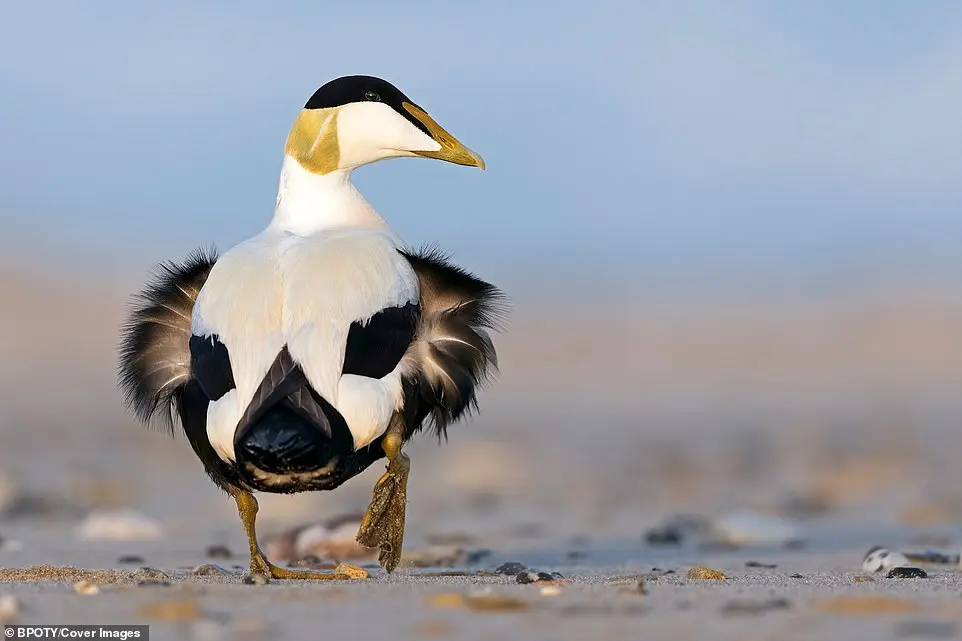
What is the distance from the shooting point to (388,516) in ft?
21.4

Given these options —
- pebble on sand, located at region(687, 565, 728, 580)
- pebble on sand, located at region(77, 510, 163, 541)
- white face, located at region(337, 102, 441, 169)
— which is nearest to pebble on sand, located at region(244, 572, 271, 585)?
pebble on sand, located at region(687, 565, 728, 580)

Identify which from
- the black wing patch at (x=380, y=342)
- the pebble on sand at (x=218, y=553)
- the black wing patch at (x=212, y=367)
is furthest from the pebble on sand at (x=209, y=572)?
the pebble on sand at (x=218, y=553)

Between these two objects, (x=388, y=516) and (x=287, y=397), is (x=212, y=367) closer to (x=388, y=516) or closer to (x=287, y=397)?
(x=287, y=397)

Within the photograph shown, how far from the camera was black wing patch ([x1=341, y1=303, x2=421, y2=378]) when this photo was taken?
233 inches

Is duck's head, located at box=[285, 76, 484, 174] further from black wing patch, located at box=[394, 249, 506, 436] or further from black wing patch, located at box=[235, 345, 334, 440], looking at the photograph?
black wing patch, located at box=[235, 345, 334, 440]

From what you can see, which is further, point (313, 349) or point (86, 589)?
point (313, 349)

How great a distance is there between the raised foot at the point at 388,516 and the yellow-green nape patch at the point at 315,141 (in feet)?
4.72

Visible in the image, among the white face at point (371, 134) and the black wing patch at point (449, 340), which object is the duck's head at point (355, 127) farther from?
the black wing patch at point (449, 340)

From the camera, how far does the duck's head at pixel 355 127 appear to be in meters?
7.29

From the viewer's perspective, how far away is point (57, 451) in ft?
49.5

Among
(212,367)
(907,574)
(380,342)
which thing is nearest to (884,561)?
(907,574)

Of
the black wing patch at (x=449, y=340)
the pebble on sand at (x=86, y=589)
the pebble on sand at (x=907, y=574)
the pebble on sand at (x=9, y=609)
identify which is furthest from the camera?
the black wing patch at (x=449, y=340)

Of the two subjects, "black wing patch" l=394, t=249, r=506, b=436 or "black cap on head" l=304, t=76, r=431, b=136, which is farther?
"black cap on head" l=304, t=76, r=431, b=136

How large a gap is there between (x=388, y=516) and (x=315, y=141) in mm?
1719
